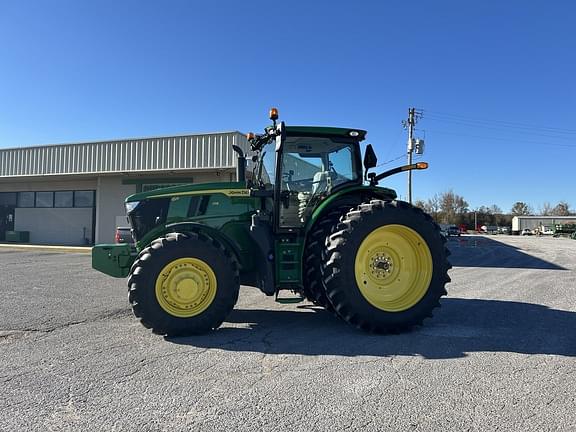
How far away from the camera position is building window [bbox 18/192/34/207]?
2538 cm

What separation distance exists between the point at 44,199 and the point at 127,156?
26.6 ft

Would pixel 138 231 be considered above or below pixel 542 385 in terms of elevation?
above

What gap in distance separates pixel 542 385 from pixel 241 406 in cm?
256

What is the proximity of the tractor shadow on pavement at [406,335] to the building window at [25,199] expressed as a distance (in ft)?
77.2

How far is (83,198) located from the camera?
78.6 feet

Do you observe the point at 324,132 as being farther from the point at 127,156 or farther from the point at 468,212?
the point at 468,212

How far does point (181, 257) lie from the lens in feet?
16.9

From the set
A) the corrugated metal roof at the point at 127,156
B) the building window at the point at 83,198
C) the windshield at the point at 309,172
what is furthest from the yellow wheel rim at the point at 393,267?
the building window at the point at 83,198

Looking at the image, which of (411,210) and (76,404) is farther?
(411,210)

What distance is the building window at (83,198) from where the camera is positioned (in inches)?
938

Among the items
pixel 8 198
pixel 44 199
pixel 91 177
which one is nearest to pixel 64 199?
pixel 44 199

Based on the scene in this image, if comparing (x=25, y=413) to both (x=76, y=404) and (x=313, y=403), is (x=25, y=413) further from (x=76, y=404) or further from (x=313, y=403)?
(x=313, y=403)

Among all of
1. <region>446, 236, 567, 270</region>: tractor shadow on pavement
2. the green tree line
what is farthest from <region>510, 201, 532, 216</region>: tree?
<region>446, 236, 567, 270</region>: tractor shadow on pavement

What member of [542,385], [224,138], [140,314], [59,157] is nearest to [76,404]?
[140,314]
